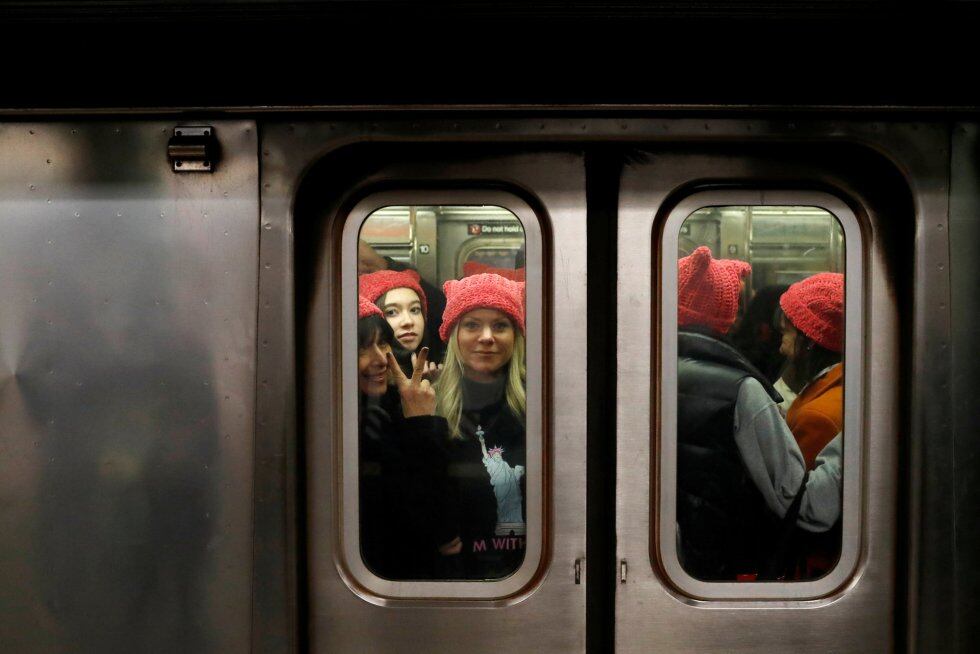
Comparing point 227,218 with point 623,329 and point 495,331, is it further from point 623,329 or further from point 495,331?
point 623,329

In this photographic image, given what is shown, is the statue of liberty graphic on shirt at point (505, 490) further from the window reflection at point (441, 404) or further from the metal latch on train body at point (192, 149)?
the metal latch on train body at point (192, 149)

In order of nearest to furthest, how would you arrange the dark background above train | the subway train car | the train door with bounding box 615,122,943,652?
the dark background above train
the subway train car
the train door with bounding box 615,122,943,652

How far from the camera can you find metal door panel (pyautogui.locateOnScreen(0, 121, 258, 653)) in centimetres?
183

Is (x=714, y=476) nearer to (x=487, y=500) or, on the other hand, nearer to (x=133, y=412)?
(x=487, y=500)

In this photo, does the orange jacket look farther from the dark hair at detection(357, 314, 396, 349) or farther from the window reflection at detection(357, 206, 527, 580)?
the dark hair at detection(357, 314, 396, 349)

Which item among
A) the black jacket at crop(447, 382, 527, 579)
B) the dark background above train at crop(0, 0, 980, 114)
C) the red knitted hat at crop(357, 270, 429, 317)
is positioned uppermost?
the dark background above train at crop(0, 0, 980, 114)

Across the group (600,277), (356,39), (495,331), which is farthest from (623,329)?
(356,39)

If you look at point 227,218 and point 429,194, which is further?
point 429,194

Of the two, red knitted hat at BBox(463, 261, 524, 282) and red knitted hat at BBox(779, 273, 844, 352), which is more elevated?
red knitted hat at BBox(463, 261, 524, 282)

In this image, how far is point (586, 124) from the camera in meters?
1.82

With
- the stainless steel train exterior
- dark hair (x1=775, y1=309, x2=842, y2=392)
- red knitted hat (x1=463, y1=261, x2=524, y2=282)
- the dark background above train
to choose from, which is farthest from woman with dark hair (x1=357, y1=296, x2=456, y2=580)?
dark hair (x1=775, y1=309, x2=842, y2=392)

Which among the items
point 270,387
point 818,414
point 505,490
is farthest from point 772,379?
point 270,387

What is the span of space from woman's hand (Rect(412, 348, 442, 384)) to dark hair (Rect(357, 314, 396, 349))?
0.40ft

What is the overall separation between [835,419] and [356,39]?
6.33 ft
